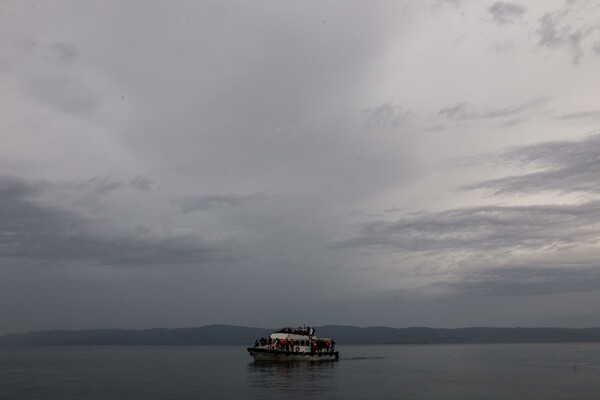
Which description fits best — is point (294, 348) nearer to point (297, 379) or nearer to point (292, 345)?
point (292, 345)

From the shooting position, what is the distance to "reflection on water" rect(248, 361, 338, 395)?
197 feet

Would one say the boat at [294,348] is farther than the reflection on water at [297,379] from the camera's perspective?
Yes

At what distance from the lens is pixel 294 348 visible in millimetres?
96562

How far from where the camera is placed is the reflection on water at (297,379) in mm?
60013

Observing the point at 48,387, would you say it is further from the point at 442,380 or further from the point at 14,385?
the point at 442,380

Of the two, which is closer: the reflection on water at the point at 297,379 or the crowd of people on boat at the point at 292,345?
the reflection on water at the point at 297,379

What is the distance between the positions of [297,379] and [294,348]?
26491 mm

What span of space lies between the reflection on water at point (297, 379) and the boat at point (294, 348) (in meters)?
1.65

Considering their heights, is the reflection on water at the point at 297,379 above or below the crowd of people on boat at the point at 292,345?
below

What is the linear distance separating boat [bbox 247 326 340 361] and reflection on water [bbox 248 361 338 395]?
1652mm

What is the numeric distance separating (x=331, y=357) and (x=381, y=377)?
21.7 metres

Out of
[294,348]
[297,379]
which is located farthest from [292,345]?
[297,379]

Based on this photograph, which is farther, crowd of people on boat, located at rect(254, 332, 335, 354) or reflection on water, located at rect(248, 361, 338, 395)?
crowd of people on boat, located at rect(254, 332, 335, 354)

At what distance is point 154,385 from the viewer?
68500 mm
